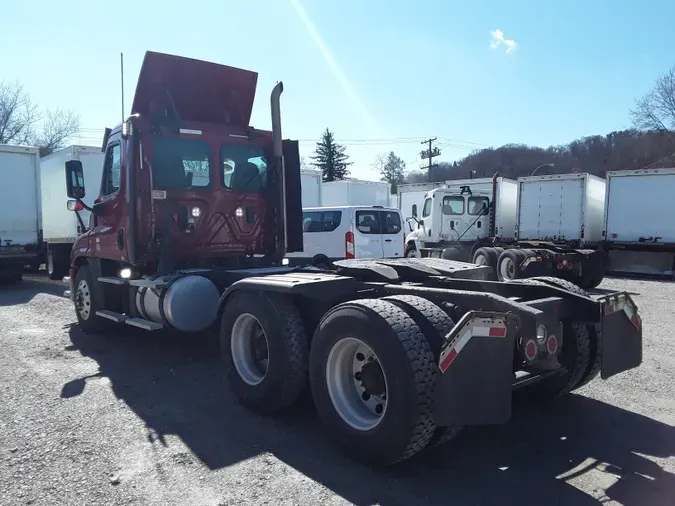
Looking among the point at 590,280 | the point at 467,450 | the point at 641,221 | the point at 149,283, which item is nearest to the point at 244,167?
the point at 149,283

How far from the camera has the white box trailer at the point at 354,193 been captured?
22.5m

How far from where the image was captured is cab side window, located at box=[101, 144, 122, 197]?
6973 millimetres

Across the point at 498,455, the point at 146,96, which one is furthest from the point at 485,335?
the point at 146,96

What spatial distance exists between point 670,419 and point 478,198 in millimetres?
13588

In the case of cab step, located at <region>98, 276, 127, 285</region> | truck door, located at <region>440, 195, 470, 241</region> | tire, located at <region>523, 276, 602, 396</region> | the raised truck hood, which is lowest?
tire, located at <region>523, 276, 602, 396</region>

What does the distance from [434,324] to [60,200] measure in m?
15.0

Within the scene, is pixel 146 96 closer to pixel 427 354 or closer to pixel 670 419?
pixel 427 354

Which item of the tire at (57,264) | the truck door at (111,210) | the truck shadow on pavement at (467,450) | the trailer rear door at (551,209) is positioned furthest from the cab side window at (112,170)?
the trailer rear door at (551,209)

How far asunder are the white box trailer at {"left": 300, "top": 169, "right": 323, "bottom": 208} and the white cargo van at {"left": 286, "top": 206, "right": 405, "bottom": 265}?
8.20 metres

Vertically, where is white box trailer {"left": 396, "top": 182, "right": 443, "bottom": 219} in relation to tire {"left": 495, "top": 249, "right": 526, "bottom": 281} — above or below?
above

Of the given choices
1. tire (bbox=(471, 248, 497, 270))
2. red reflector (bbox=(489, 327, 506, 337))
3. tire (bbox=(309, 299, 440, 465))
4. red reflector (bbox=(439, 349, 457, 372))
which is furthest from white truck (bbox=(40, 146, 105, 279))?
red reflector (bbox=(489, 327, 506, 337))

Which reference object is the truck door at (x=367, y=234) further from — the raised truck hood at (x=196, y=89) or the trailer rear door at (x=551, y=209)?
the trailer rear door at (x=551, y=209)

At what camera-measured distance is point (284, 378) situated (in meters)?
4.34

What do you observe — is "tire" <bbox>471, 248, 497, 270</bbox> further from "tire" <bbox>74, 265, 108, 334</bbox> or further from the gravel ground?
"tire" <bbox>74, 265, 108, 334</bbox>
